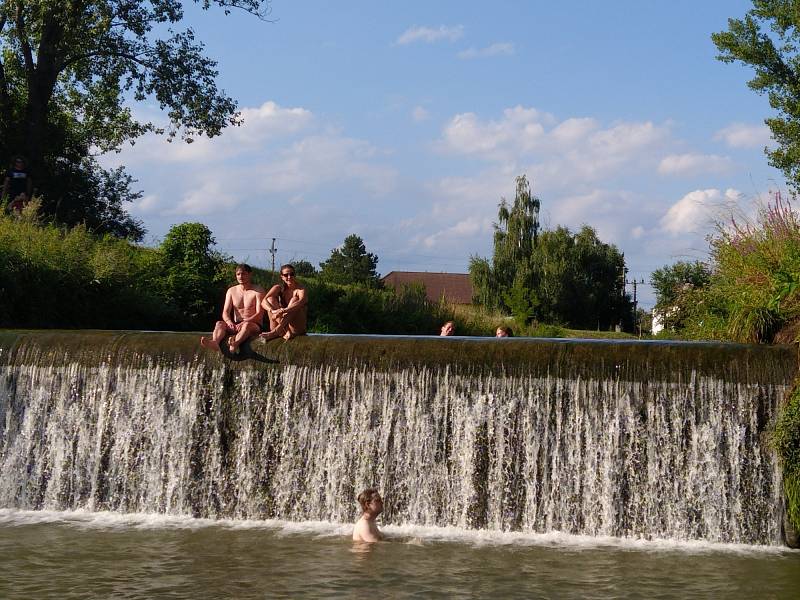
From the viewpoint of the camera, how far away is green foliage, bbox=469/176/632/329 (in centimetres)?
5100

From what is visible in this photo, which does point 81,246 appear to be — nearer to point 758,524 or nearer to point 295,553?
point 295,553

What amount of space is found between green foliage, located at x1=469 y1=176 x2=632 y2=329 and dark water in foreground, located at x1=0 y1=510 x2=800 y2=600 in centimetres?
3930

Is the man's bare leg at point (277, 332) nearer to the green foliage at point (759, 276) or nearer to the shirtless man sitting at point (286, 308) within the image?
the shirtless man sitting at point (286, 308)

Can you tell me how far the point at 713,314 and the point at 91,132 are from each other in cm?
2330

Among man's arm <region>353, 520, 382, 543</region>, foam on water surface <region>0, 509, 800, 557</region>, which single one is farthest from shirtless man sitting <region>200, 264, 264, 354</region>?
man's arm <region>353, 520, 382, 543</region>

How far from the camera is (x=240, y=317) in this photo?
1173cm

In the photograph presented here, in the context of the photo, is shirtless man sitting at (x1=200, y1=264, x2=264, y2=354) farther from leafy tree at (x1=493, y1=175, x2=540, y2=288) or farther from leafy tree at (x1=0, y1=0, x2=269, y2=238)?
leafy tree at (x1=493, y1=175, x2=540, y2=288)

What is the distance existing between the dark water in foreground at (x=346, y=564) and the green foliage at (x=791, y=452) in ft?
1.44

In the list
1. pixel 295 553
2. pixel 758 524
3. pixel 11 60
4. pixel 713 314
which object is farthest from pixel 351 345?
pixel 11 60

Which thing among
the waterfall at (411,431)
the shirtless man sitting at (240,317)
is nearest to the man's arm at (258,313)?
the shirtless man sitting at (240,317)

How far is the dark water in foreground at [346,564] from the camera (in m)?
7.47

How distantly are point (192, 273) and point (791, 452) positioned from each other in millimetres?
16179

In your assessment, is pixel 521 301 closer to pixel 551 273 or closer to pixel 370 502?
pixel 551 273

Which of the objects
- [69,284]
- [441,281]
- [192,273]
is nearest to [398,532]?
[69,284]
